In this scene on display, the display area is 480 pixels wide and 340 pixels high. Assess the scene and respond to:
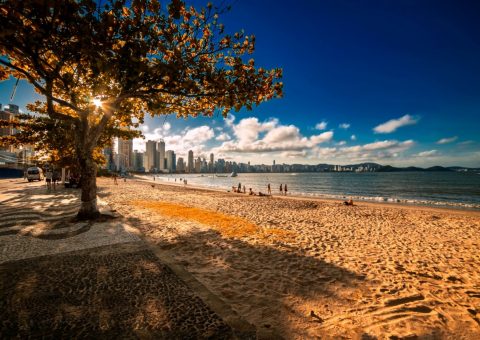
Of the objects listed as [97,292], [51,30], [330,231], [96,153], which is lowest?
[330,231]

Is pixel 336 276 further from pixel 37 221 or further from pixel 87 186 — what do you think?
pixel 37 221

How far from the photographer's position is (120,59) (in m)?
5.80

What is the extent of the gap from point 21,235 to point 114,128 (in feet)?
42.1

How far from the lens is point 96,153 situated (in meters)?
25.0

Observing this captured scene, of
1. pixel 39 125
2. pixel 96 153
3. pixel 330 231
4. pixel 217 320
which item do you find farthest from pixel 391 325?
pixel 96 153

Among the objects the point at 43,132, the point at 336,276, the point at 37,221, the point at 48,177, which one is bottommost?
the point at 336,276

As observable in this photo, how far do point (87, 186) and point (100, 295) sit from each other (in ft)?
26.6

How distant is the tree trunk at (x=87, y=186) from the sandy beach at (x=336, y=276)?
2.30 metres

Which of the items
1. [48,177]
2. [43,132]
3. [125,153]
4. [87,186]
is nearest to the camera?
[87,186]

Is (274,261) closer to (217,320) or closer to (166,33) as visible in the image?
(217,320)

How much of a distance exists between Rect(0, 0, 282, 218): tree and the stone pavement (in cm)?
452

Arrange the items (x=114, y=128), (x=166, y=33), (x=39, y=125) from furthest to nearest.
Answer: (x=114, y=128), (x=39, y=125), (x=166, y=33)

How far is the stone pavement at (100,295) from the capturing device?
10.5 feet

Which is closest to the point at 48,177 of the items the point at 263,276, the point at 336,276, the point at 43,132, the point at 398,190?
the point at 43,132
